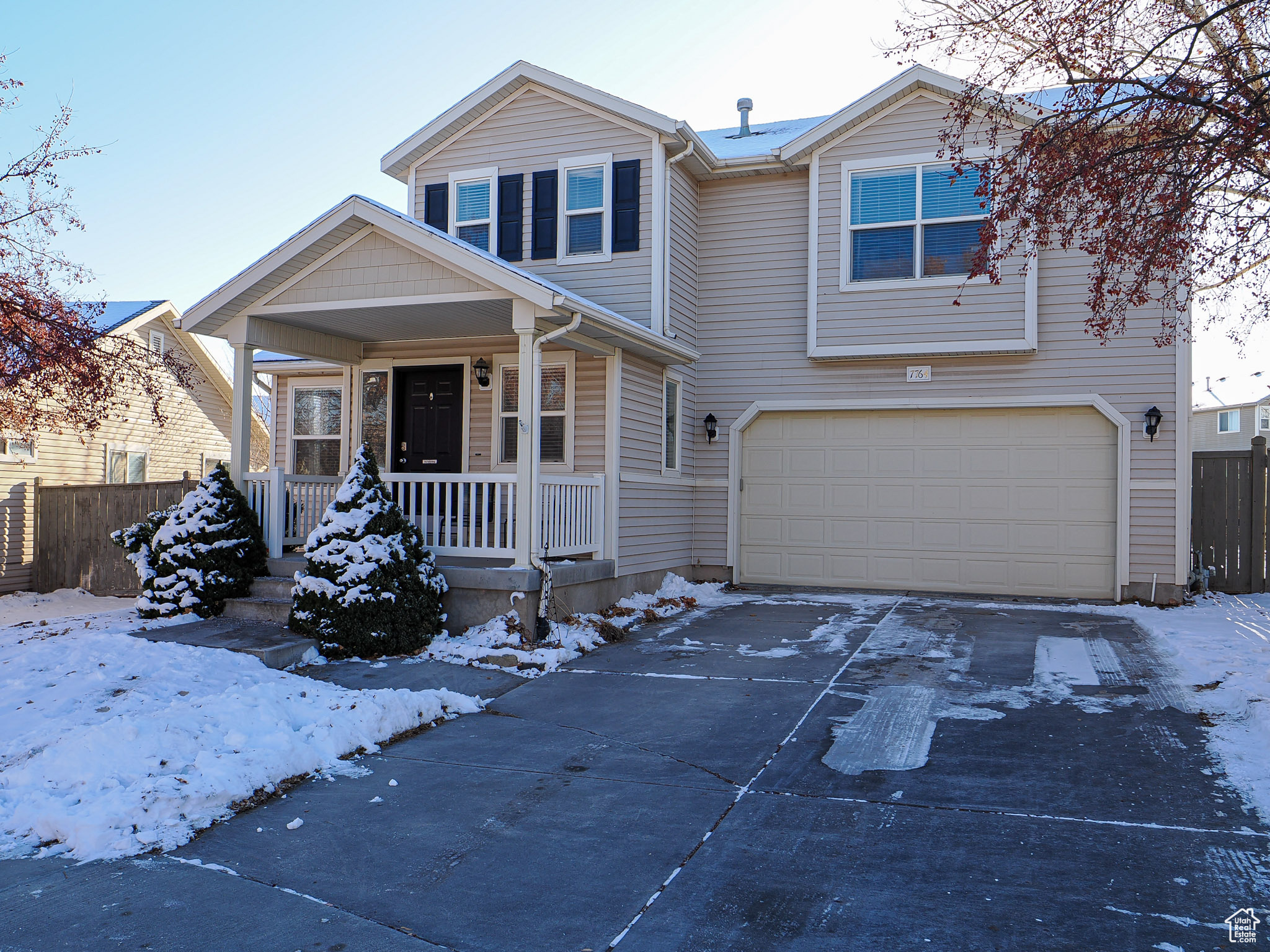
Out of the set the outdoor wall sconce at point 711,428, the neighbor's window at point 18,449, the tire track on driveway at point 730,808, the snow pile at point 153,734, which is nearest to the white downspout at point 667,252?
the outdoor wall sconce at point 711,428

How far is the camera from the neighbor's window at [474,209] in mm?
12578

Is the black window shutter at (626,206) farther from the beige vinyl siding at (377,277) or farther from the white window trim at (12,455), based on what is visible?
→ the white window trim at (12,455)

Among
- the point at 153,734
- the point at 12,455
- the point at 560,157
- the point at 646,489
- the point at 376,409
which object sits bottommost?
the point at 153,734

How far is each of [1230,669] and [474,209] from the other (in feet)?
33.0

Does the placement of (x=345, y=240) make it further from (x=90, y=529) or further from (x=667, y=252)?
(x=90, y=529)

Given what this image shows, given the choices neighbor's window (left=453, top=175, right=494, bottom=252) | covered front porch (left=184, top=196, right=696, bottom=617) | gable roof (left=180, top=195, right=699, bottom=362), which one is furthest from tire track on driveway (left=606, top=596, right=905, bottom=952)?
neighbor's window (left=453, top=175, right=494, bottom=252)

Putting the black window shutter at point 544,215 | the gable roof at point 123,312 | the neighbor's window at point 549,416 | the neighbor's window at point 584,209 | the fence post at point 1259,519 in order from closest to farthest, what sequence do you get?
the neighbor's window at point 549,416 < the fence post at point 1259,519 < the neighbor's window at point 584,209 < the black window shutter at point 544,215 < the gable roof at point 123,312

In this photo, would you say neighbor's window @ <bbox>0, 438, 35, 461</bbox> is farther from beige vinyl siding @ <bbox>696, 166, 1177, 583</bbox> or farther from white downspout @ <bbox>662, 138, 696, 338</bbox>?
beige vinyl siding @ <bbox>696, 166, 1177, 583</bbox>

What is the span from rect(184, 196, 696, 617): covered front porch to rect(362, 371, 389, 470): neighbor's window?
20 millimetres

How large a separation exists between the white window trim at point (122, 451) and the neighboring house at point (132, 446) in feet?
0.05

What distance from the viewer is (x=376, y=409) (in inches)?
487

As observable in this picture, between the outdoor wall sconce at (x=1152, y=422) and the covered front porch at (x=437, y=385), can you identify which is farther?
the outdoor wall sconce at (x=1152, y=422)

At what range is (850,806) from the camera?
451 centimetres

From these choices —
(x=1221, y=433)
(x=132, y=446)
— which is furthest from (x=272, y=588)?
(x=1221, y=433)
